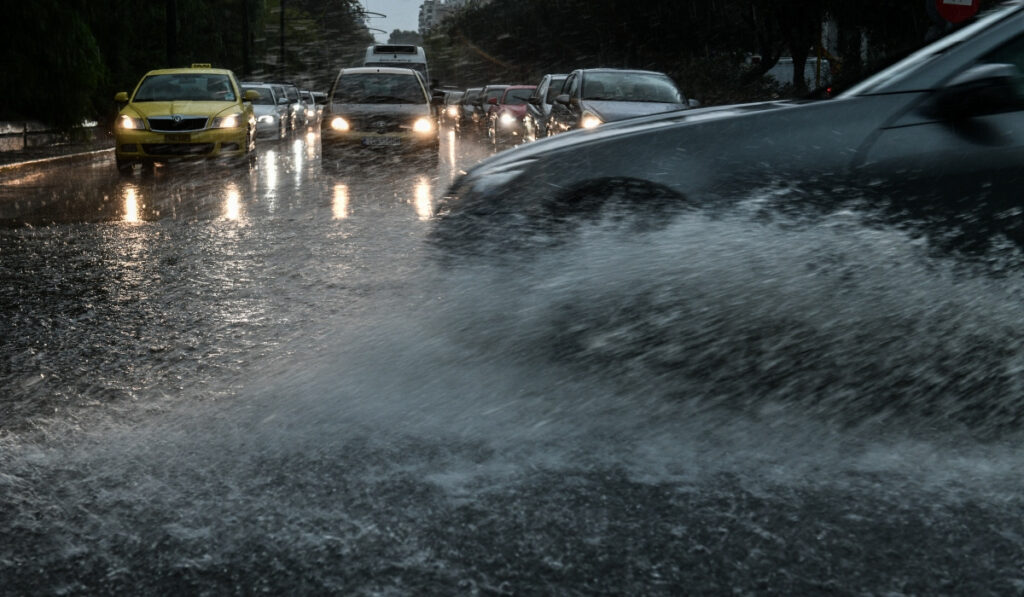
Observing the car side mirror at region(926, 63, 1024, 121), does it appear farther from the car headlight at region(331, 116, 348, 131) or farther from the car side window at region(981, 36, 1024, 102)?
the car headlight at region(331, 116, 348, 131)

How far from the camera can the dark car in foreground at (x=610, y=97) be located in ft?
46.7

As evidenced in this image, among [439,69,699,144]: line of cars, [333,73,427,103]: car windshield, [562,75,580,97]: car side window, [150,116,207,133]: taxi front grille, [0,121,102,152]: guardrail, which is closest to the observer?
[439,69,699,144]: line of cars

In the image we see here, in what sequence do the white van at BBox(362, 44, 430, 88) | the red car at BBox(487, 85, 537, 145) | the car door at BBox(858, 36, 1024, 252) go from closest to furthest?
the car door at BBox(858, 36, 1024, 252), the red car at BBox(487, 85, 537, 145), the white van at BBox(362, 44, 430, 88)

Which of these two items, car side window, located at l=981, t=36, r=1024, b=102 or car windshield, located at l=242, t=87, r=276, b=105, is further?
car windshield, located at l=242, t=87, r=276, b=105

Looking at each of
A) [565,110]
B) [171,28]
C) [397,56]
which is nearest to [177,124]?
[565,110]

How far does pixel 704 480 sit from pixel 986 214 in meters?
1.79

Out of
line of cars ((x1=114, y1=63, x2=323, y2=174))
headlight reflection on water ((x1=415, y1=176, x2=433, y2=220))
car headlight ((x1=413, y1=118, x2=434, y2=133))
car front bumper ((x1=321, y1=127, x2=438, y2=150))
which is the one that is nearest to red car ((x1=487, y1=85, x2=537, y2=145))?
car headlight ((x1=413, y1=118, x2=434, y2=133))

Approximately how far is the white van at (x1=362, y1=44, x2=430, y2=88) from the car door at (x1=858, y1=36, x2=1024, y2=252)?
3527 centimetres

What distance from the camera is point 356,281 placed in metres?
6.75

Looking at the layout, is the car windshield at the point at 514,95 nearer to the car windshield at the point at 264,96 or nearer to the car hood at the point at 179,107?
the car windshield at the point at 264,96

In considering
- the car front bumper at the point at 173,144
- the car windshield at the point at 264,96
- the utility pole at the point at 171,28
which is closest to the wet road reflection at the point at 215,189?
the car front bumper at the point at 173,144

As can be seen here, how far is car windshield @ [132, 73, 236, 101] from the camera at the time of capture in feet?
61.3

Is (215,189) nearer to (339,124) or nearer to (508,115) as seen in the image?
(339,124)

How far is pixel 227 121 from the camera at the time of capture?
17984mm
